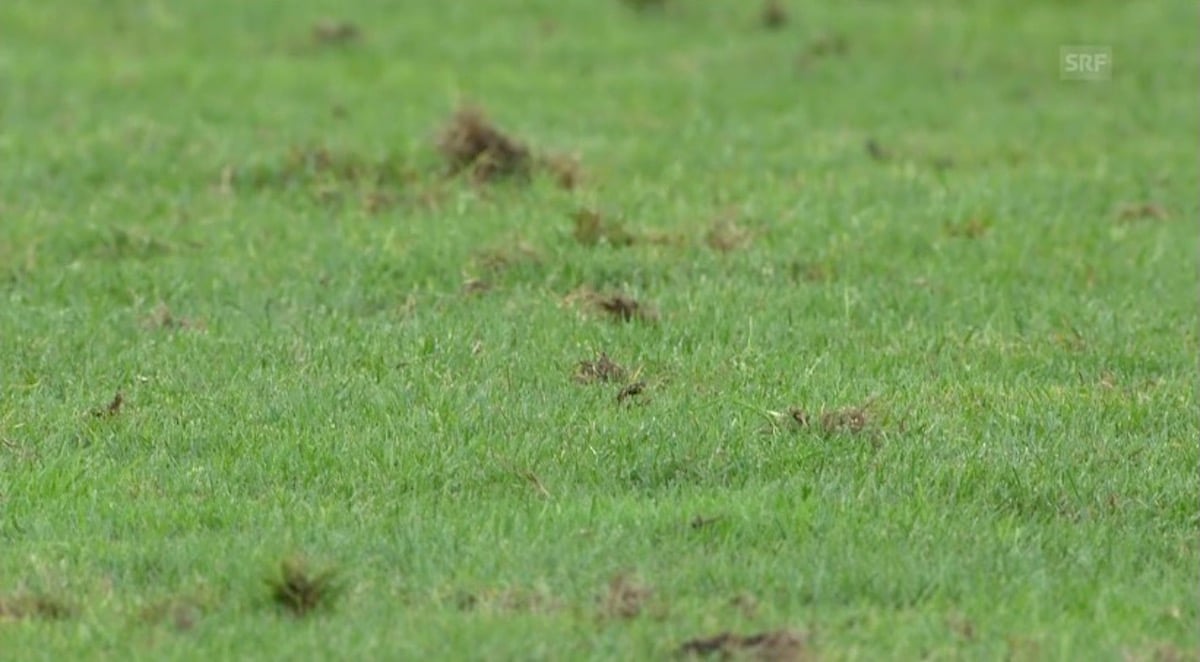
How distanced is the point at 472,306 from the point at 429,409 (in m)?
1.96

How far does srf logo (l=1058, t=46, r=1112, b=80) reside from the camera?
18.0m

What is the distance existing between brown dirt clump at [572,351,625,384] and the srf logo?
1010 centimetres

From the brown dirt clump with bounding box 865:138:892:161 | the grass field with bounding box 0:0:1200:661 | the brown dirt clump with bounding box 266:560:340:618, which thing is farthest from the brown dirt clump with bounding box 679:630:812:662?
the brown dirt clump with bounding box 865:138:892:161

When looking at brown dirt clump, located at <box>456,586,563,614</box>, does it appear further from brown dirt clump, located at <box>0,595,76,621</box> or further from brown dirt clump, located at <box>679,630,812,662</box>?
brown dirt clump, located at <box>0,595,76,621</box>

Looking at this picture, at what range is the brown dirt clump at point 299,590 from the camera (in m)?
6.31

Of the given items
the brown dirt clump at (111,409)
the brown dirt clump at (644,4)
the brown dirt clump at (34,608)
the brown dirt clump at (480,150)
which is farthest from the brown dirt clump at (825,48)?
the brown dirt clump at (34,608)

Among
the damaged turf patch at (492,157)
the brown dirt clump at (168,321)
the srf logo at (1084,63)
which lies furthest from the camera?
the srf logo at (1084,63)

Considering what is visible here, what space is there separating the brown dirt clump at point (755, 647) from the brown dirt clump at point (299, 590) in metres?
1.14

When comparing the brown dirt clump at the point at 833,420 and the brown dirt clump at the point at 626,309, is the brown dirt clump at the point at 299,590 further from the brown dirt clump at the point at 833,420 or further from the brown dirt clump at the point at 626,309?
the brown dirt clump at the point at 626,309

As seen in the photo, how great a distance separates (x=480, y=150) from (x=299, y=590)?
7.29 meters

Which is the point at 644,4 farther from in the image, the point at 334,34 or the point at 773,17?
the point at 334,34

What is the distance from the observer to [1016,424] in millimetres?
8258

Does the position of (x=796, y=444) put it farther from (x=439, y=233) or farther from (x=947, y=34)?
(x=947, y=34)

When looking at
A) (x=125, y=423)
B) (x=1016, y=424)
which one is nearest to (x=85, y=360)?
(x=125, y=423)
